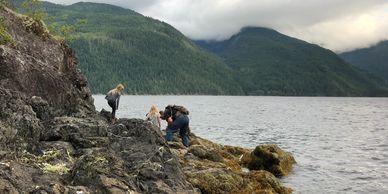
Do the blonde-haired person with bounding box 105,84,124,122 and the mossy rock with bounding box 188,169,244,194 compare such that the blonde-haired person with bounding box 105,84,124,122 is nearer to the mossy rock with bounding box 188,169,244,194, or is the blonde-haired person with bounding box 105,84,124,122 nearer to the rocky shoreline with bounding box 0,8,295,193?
the rocky shoreline with bounding box 0,8,295,193

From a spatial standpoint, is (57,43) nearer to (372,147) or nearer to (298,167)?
(298,167)

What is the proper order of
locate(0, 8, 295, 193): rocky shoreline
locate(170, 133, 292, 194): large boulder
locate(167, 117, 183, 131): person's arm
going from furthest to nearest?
locate(167, 117, 183, 131): person's arm
locate(170, 133, 292, 194): large boulder
locate(0, 8, 295, 193): rocky shoreline

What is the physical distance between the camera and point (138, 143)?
52.2 feet

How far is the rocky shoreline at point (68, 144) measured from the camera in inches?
439

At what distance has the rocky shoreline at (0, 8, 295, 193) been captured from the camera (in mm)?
11156

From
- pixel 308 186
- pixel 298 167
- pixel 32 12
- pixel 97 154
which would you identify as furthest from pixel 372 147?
pixel 97 154

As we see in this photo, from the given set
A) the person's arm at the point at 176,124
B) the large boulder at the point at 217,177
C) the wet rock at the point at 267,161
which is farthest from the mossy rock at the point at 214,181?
the wet rock at the point at 267,161

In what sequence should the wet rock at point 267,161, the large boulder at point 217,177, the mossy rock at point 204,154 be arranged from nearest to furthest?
1. the large boulder at point 217,177
2. the mossy rock at point 204,154
3. the wet rock at point 267,161

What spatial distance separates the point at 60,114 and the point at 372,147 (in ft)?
129

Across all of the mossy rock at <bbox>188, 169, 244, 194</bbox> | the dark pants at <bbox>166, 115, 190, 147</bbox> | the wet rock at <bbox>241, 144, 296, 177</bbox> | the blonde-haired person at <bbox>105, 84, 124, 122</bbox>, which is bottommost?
the wet rock at <bbox>241, 144, 296, 177</bbox>

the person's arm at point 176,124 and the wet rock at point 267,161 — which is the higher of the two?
the person's arm at point 176,124

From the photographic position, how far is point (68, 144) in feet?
47.9

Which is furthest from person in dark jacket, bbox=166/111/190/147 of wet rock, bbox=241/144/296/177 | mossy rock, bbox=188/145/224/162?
wet rock, bbox=241/144/296/177

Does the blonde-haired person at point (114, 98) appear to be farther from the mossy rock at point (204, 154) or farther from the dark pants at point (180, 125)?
the mossy rock at point (204, 154)
